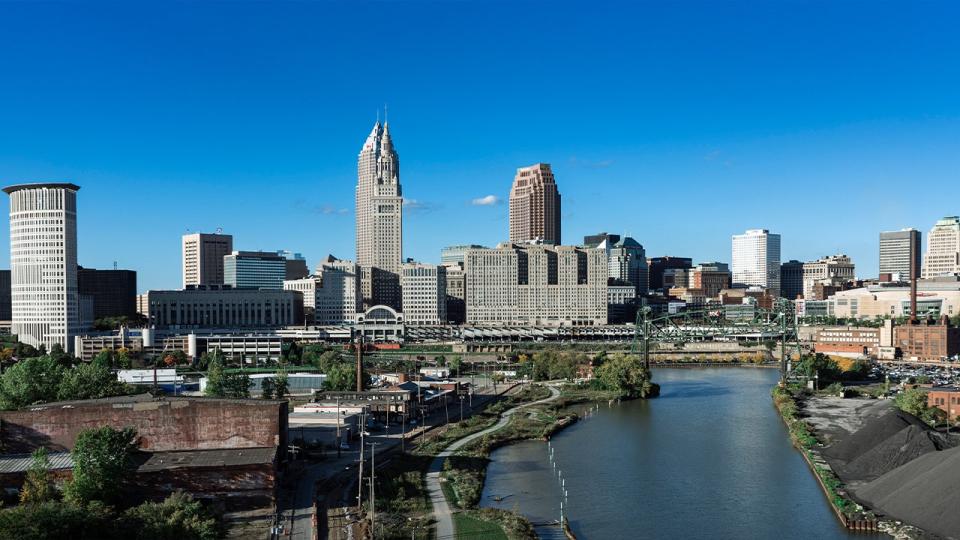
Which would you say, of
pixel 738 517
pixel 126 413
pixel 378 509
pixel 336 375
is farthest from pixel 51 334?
pixel 738 517

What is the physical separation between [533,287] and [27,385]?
314 ft

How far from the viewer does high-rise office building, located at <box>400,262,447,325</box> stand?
5089 inches

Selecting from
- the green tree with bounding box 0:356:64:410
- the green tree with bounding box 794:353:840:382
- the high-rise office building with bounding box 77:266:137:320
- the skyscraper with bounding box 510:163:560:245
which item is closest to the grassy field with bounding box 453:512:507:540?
the green tree with bounding box 0:356:64:410

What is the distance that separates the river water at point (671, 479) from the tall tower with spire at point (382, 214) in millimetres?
98678

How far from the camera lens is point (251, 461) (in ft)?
90.4

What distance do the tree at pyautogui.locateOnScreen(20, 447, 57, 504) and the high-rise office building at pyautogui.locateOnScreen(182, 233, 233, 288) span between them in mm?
137983

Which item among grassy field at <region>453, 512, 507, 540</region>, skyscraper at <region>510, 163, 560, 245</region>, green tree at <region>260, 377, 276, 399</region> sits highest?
skyscraper at <region>510, 163, 560, 245</region>

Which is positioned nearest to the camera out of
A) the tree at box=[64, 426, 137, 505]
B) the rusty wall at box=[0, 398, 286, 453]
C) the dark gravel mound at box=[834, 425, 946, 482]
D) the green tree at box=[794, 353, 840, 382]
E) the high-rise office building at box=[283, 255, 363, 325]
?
the tree at box=[64, 426, 137, 505]

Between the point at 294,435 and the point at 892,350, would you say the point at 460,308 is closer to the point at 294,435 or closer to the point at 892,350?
the point at 892,350

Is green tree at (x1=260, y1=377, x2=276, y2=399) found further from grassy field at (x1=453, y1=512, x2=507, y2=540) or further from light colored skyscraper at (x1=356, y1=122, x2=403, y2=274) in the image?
light colored skyscraper at (x1=356, y1=122, x2=403, y2=274)

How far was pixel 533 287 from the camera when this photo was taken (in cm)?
13150

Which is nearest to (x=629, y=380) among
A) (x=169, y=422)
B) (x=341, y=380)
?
(x=341, y=380)

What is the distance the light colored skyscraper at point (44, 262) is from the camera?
8394 centimetres

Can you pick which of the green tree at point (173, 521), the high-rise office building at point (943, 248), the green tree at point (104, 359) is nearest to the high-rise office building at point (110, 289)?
the green tree at point (104, 359)
